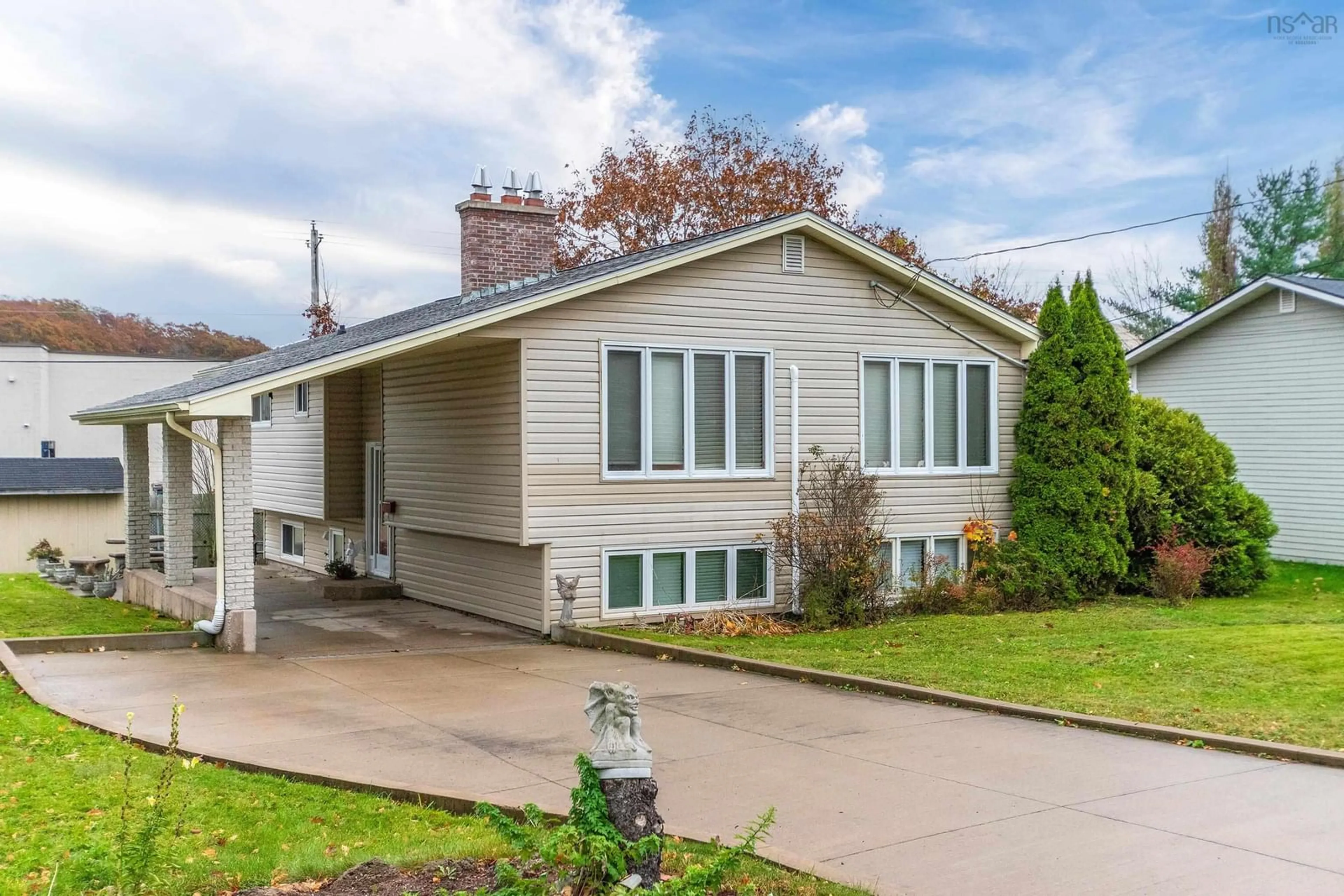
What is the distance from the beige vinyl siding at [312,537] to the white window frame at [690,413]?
6.93 m

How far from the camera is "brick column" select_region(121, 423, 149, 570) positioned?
55.9ft

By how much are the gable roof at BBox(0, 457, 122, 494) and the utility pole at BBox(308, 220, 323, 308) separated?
1536cm

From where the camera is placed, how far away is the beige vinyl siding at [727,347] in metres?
13.5

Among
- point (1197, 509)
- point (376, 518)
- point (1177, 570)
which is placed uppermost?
point (1197, 509)

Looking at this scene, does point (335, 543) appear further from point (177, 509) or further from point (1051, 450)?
point (1051, 450)

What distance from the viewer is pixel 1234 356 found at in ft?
70.5

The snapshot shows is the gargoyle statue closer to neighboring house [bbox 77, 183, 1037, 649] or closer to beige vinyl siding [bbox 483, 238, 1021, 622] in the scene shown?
neighboring house [bbox 77, 183, 1037, 649]

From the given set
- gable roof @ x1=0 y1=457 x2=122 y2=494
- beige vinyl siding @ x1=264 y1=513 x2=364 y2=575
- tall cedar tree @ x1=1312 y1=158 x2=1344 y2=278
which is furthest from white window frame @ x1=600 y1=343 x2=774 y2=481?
tall cedar tree @ x1=1312 y1=158 x2=1344 y2=278

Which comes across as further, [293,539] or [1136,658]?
[293,539]

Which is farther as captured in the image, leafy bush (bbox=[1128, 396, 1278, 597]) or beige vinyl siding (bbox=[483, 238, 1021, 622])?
leafy bush (bbox=[1128, 396, 1278, 597])

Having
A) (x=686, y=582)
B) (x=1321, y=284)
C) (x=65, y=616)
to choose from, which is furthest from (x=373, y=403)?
(x=1321, y=284)

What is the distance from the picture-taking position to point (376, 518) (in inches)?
736

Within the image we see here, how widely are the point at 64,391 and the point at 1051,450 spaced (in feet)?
114

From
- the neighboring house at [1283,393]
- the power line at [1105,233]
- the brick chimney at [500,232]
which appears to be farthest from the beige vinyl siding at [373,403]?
the power line at [1105,233]
